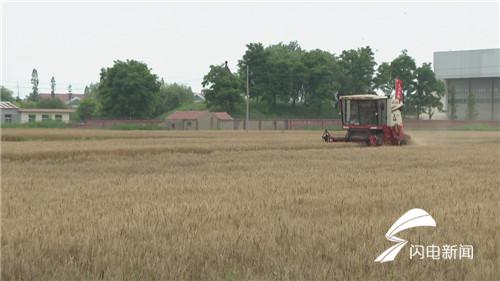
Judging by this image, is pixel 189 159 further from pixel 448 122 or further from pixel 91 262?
pixel 448 122

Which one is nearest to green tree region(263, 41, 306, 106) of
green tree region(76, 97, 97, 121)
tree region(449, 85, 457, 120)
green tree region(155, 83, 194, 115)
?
green tree region(155, 83, 194, 115)

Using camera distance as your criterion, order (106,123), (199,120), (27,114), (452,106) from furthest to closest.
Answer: (27,114), (452,106), (199,120), (106,123)

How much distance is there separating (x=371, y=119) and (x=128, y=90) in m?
63.4

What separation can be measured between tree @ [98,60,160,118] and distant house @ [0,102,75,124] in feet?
43.7

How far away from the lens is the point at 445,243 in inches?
215

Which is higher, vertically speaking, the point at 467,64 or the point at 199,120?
the point at 467,64

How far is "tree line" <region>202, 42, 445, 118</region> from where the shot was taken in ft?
301

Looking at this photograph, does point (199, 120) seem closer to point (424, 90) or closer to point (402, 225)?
point (424, 90)

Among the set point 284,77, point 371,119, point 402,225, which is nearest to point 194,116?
point 284,77

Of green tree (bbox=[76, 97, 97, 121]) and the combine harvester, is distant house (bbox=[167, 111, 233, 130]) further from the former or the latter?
the combine harvester

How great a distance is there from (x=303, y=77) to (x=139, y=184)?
83.2 metres

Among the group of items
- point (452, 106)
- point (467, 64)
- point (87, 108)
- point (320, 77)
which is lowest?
point (452, 106)

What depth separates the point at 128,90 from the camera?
88.4 m

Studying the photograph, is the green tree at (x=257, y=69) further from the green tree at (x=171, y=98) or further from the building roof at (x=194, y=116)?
the green tree at (x=171, y=98)
